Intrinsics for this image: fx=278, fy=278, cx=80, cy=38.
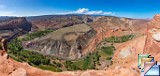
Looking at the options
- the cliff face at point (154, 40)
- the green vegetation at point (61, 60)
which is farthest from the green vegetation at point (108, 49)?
the cliff face at point (154, 40)

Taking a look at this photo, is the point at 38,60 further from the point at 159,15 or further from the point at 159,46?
the point at 159,46

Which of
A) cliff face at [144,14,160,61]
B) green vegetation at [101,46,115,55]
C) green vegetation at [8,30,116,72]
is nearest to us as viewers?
cliff face at [144,14,160,61]

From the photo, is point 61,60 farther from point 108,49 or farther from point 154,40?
point 154,40

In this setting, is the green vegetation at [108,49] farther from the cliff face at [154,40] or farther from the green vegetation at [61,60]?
the cliff face at [154,40]

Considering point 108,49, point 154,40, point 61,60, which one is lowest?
point 61,60

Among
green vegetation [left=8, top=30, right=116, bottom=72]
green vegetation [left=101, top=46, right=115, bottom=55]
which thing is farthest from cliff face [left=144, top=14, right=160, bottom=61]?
green vegetation [left=101, top=46, right=115, bottom=55]

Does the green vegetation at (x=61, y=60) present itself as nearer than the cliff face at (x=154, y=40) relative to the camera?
No

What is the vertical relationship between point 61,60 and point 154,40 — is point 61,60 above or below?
below

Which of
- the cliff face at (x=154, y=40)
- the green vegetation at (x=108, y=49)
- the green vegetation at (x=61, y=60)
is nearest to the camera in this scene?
the cliff face at (x=154, y=40)

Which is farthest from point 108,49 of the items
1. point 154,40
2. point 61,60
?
point 154,40

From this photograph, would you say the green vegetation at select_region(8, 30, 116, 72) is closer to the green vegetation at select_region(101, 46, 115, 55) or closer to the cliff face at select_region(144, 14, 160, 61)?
the green vegetation at select_region(101, 46, 115, 55)

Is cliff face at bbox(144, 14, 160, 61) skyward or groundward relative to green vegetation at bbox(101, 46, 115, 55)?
skyward
